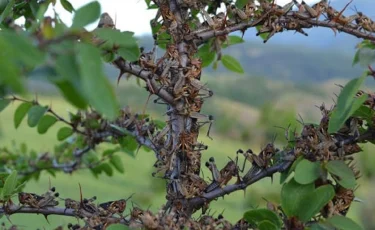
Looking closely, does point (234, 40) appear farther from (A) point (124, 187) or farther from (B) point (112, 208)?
(A) point (124, 187)

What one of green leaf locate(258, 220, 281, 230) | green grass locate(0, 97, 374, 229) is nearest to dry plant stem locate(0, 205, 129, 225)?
green leaf locate(258, 220, 281, 230)

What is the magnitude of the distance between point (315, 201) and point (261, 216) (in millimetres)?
60

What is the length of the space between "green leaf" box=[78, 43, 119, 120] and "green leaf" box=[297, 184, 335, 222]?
0.31 m

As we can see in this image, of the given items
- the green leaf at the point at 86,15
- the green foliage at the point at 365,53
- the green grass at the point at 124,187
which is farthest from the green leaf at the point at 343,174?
the green grass at the point at 124,187

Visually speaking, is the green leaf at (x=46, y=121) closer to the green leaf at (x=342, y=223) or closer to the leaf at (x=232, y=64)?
the leaf at (x=232, y=64)

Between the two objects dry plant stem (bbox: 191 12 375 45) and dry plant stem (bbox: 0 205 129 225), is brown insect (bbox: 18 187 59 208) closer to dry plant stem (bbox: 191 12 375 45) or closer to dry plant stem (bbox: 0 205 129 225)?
dry plant stem (bbox: 0 205 129 225)

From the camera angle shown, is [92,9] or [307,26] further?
A: [307,26]

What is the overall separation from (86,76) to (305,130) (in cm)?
42

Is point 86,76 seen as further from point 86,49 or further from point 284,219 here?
point 284,219

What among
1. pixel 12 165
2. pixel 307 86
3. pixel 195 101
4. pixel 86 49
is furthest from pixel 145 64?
pixel 307 86


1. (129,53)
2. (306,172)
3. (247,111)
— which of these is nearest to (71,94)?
(129,53)

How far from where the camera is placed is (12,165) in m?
1.41

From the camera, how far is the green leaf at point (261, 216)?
0.59 m

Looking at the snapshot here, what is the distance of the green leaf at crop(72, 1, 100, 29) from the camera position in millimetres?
382
